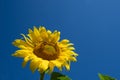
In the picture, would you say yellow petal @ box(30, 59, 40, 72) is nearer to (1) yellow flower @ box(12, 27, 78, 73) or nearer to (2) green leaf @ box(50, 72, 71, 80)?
(1) yellow flower @ box(12, 27, 78, 73)

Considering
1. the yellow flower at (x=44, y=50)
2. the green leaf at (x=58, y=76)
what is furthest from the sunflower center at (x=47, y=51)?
the green leaf at (x=58, y=76)

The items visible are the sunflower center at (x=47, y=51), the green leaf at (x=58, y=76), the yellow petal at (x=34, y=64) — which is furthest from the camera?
the sunflower center at (x=47, y=51)

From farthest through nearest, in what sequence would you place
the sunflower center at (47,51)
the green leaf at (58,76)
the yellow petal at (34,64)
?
the sunflower center at (47,51) → the green leaf at (58,76) → the yellow petal at (34,64)

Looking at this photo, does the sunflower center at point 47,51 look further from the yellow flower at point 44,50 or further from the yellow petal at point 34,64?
the yellow petal at point 34,64

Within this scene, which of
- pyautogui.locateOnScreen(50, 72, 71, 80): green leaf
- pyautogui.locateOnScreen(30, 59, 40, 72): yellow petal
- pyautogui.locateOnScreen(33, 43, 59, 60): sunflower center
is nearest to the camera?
pyautogui.locateOnScreen(30, 59, 40, 72): yellow petal

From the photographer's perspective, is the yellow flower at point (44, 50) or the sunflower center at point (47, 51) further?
the sunflower center at point (47, 51)

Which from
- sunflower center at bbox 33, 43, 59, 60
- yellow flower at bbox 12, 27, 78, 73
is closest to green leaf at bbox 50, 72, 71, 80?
yellow flower at bbox 12, 27, 78, 73

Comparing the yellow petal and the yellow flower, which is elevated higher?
the yellow flower

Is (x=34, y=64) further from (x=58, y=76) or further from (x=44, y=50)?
(x=44, y=50)

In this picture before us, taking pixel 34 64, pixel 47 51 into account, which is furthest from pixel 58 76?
pixel 47 51
